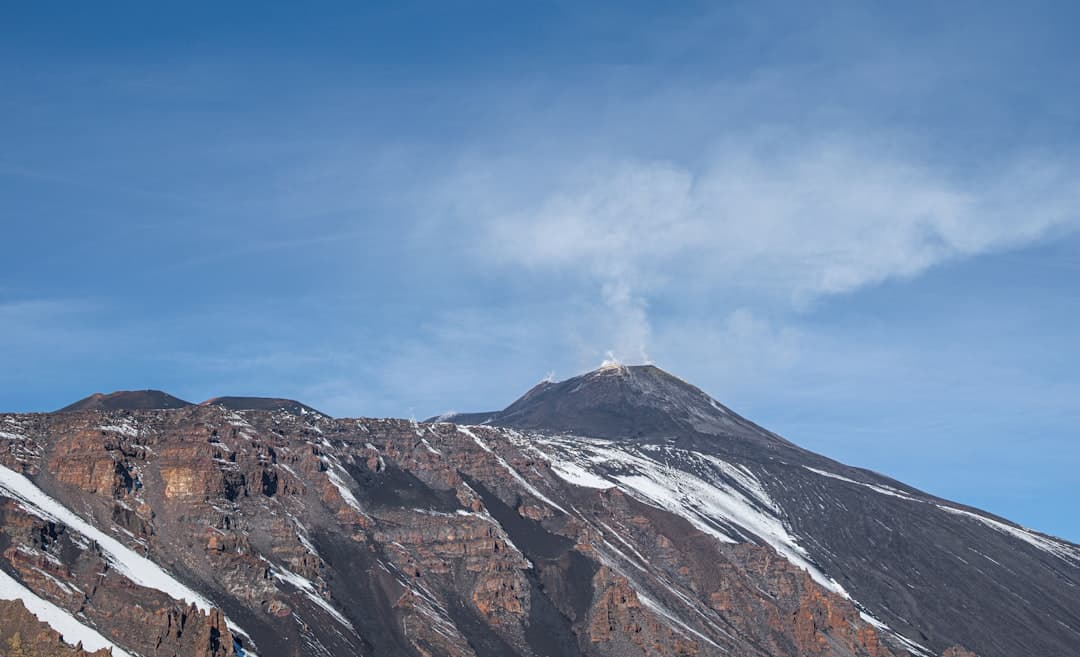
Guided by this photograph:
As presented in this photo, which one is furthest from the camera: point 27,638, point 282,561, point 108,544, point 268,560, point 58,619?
point 282,561

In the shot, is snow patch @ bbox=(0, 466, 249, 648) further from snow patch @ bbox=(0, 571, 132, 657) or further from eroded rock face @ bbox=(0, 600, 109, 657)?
eroded rock face @ bbox=(0, 600, 109, 657)

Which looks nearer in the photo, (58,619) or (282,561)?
(58,619)

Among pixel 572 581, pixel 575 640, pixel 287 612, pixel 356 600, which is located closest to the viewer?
pixel 287 612

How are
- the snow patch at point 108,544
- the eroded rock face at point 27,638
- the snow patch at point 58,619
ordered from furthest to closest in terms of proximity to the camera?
the snow patch at point 108,544 < the snow patch at point 58,619 < the eroded rock face at point 27,638

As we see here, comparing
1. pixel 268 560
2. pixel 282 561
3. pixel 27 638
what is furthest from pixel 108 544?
pixel 27 638

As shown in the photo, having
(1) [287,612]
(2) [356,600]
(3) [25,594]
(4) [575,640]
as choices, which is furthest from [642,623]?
(3) [25,594]

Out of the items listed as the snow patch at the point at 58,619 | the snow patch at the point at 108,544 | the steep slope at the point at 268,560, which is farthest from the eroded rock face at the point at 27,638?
the snow patch at the point at 108,544

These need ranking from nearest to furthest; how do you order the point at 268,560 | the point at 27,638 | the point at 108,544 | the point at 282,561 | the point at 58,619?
the point at 27,638 → the point at 58,619 → the point at 108,544 → the point at 268,560 → the point at 282,561

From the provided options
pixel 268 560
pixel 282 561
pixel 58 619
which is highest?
pixel 282 561

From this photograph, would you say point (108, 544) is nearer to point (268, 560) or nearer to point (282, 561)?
point (268, 560)

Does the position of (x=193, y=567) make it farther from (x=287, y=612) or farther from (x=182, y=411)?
(x=182, y=411)

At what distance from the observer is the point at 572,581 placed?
190m

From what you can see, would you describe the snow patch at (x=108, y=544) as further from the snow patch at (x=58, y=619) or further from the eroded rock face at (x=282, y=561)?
the snow patch at (x=58, y=619)

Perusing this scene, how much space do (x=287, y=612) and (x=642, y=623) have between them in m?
52.2
